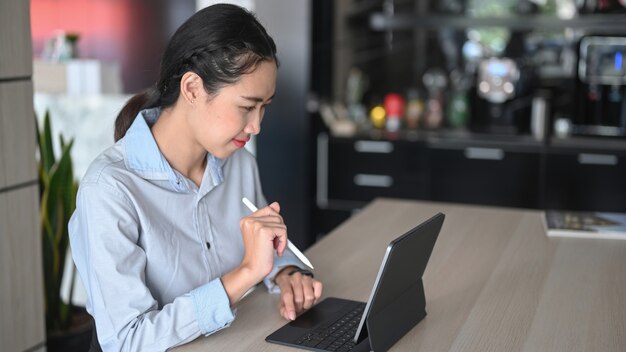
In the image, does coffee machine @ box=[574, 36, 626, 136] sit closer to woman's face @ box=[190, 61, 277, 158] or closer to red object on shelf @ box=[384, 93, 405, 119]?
red object on shelf @ box=[384, 93, 405, 119]

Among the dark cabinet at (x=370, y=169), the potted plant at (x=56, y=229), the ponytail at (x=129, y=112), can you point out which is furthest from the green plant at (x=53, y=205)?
the dark cabinet at (x=370, y=169)

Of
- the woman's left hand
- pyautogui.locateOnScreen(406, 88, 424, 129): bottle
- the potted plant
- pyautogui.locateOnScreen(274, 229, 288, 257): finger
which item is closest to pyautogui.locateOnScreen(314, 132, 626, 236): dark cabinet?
pyautogui.locateOnScreen(406, 88, 424, 129): bottle

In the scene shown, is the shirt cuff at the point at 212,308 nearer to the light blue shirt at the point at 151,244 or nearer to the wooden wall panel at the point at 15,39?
the light blue shirt at the point at 151,244

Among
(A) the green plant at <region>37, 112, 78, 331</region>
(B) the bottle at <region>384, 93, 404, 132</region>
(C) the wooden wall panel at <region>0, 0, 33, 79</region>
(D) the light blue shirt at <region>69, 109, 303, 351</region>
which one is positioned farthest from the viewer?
(B) the bottle at <region>384, 93, 404, 132</region>

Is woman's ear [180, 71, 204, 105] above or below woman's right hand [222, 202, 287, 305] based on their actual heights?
above

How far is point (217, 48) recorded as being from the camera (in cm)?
177

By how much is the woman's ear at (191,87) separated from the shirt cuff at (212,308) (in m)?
0.40

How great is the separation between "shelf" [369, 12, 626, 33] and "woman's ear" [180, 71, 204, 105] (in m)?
3.29

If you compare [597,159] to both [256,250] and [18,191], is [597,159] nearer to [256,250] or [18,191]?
[18,191]

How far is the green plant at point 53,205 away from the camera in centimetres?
303

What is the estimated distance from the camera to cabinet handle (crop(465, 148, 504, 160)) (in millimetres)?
4395

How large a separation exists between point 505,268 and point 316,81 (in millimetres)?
2469

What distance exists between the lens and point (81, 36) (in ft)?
14.6

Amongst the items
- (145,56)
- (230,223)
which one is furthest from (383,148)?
(230,223)
